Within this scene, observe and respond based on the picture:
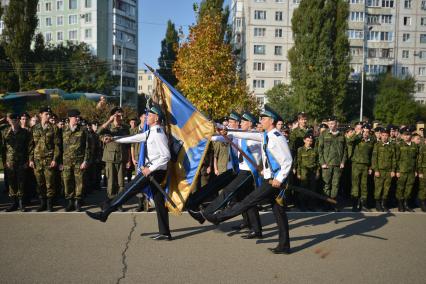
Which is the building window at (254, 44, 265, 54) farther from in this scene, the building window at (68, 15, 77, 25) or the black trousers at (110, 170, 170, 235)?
the black trousers at (110, 170, 170, 235)

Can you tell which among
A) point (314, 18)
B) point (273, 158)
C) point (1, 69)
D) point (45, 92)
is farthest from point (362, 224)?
point (1, 69)

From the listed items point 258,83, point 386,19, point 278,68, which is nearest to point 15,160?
point 258,83

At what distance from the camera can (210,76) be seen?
23672 millimetres

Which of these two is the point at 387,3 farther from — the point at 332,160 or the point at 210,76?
the point at 332,160

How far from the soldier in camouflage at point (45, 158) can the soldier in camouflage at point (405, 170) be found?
7.81 m

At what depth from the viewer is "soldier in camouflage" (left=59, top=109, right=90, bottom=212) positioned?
8656 mm

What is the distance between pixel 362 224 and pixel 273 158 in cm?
313

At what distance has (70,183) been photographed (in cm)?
871

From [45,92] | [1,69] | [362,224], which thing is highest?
[1,69]

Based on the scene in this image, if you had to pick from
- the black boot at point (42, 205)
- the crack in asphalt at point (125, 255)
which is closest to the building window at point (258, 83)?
the black boot at point (42, 205)

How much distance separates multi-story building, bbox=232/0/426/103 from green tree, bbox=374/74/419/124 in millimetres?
8436

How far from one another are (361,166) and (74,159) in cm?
652

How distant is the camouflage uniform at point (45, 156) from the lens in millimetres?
8664

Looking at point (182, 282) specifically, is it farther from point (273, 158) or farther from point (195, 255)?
point (273, 158)
